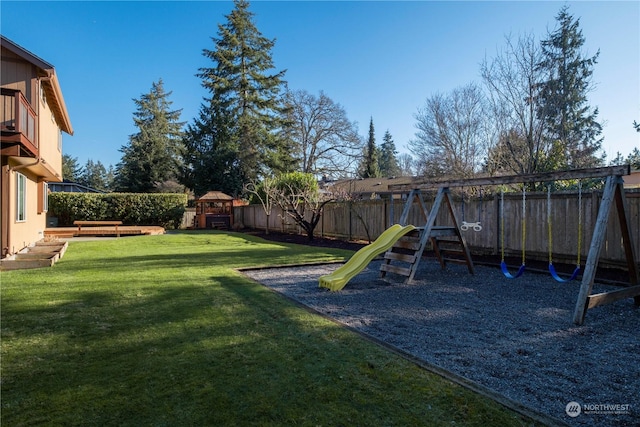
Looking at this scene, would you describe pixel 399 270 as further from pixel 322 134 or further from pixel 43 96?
pixel 322 134

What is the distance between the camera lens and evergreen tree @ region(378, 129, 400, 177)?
5858cm

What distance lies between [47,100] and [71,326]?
12269mm

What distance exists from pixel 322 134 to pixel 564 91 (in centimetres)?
2303

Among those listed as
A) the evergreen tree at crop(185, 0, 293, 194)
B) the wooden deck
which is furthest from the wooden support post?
the evergreen tree at crop(185, 0, 293, 194)

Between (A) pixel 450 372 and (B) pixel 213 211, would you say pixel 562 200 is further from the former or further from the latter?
(B) pixel 213 211

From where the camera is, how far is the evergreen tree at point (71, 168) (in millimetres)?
52969

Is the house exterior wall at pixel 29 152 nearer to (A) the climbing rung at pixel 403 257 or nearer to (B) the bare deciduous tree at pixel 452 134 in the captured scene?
(A) the climbing rung at pixel 403 257

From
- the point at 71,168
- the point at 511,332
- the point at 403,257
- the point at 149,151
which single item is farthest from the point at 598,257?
the point at 71,168

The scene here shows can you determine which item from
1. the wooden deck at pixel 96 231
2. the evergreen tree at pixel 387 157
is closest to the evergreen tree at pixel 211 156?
the wooden deck at pixel 96 231

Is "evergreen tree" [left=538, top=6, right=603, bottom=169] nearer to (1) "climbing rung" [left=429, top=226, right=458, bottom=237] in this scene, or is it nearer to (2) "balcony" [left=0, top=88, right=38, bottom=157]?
(1) "climbing rung" [left=429, top=226, right=458, bottom=237]

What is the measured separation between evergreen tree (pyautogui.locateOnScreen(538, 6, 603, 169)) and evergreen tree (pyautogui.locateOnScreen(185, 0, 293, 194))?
22.0 metres

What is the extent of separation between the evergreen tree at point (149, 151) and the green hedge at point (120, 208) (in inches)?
472

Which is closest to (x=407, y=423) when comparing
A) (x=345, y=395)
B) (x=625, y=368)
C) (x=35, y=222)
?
(x=345, y=395)

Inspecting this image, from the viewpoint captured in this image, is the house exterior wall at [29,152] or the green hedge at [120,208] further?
the green hedge at [120,208]
